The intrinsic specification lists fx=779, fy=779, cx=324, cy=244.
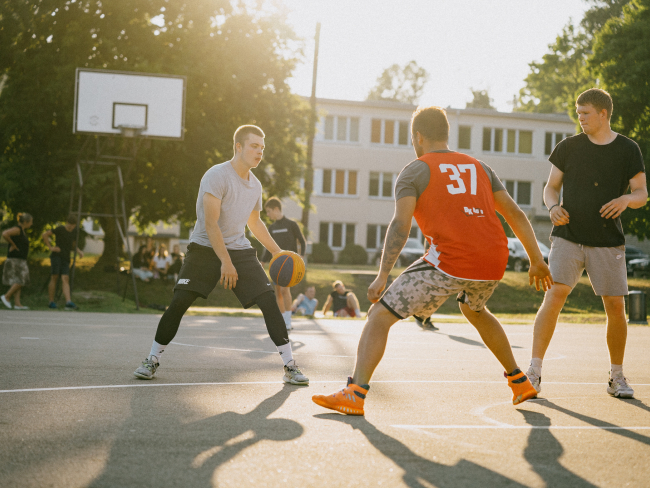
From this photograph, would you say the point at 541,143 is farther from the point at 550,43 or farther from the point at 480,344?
the point at 480,344

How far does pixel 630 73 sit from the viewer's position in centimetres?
2905

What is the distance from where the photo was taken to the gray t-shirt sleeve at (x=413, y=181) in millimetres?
4809

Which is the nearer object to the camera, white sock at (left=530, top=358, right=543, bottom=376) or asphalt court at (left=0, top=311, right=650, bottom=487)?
asphalt court at (left=0, top=311, right=650, bottom=487)

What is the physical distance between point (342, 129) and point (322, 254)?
895 cm

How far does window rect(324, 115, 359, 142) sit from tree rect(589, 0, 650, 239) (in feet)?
67.7

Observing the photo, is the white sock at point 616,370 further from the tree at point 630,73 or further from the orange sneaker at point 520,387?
the tree at point 630,73

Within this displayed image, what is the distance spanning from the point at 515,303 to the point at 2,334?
62.9 feet

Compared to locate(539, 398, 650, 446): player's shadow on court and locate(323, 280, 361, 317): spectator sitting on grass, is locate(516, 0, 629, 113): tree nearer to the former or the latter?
locate(323, 280, 361, 317): spectator sitting on grass

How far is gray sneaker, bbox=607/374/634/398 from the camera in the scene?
5.83m

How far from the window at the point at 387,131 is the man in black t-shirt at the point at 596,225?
44164mm

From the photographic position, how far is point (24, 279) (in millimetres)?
15711

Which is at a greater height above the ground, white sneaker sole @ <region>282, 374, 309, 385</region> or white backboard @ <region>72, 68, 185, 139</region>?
white backboard @ <region>72, 68, 185, 139</region>

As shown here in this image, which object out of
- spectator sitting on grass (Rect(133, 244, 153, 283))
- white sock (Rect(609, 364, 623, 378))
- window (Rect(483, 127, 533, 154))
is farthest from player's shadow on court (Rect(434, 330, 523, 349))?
window (Rect(483, 127, 533, 154))

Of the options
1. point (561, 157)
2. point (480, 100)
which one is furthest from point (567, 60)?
point (561, 157)
